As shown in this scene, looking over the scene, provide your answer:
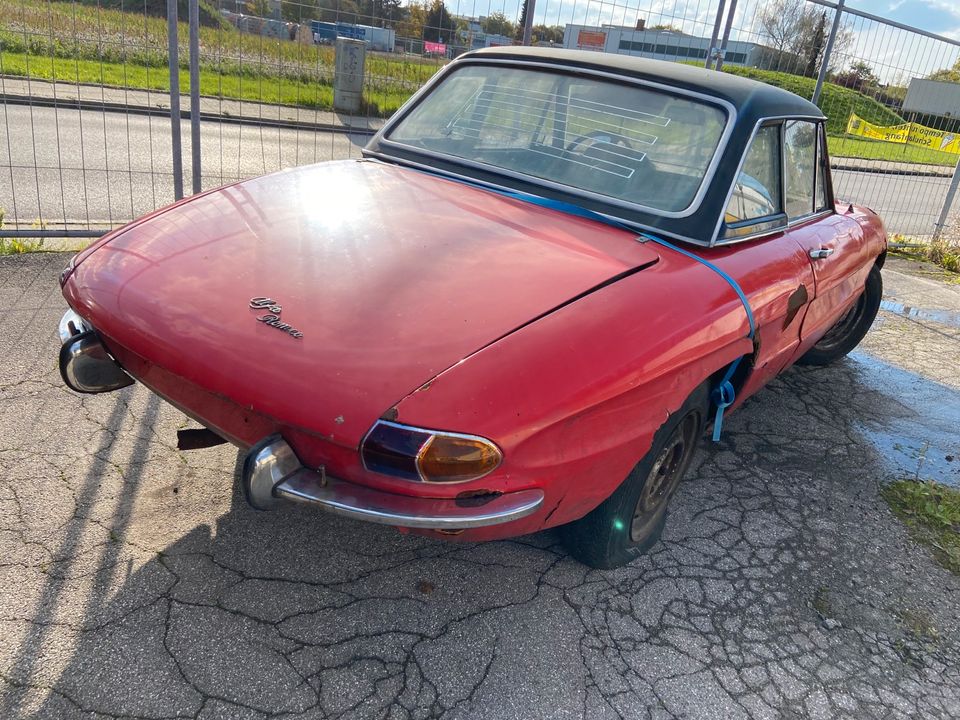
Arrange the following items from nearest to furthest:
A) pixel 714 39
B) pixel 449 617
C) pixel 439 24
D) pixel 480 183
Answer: pixel 449 617 → pixel 480 183 → pixel 439 24 → pixel 714 39

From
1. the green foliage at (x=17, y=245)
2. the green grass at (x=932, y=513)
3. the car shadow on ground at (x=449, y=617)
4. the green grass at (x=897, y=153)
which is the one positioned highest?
the green grass at (x=897, y=153)

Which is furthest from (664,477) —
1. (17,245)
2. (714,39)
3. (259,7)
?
(714,39)

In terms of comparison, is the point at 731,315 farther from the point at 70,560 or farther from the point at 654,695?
the point at 70,560

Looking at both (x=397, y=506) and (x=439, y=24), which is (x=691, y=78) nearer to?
(x=397, y=506)

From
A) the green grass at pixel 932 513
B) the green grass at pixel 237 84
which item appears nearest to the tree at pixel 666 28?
the green grass at pixel 237 84

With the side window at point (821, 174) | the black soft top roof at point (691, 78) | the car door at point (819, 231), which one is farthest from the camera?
the side window at point (821, 174)

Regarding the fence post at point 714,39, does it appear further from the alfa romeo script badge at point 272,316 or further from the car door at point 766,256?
the alfa romeo script badge at point 272,316

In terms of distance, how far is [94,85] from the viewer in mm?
6969

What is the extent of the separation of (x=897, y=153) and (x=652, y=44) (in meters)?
5.04

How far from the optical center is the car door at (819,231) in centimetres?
342

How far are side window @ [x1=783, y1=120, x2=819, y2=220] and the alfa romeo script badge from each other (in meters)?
2.40

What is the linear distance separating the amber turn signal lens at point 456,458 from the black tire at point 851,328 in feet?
12.4

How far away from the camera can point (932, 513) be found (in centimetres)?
340

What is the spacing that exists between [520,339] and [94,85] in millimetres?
6621
